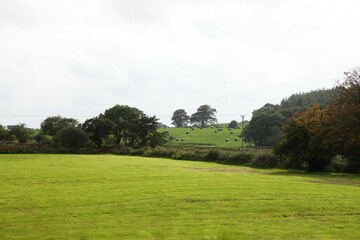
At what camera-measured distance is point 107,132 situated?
65.7 metres

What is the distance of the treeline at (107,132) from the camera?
199ft

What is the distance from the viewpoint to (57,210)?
1162 centimetres

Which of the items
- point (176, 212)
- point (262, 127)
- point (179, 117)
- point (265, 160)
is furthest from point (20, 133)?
point (179, 117)

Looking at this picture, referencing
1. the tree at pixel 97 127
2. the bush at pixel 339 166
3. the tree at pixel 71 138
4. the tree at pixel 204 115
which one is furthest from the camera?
the tree at pixel 204 115

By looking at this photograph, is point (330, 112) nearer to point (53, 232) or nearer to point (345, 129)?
point (345, 129)

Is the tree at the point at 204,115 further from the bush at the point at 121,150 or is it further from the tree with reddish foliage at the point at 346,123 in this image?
the tree with reddish foliage at the point at 346,123

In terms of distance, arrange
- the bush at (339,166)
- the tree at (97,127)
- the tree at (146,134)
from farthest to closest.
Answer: the tree at (146,134), the tree at (97,127), the bush at (339,166)

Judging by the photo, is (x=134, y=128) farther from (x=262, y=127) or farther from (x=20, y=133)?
(x=262, y=127)

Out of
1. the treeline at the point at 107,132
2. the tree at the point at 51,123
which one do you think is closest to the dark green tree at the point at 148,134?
the treeline at the point at 107,132

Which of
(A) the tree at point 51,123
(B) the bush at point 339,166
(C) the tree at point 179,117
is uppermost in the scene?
(C) the tree at point 179,117

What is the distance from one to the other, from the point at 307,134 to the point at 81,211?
1091 inches

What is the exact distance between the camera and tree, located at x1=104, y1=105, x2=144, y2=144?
68.9 meters

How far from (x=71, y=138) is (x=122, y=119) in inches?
616

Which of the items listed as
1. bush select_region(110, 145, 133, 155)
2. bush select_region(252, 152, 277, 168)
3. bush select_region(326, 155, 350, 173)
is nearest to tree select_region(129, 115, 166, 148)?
bush select_region(110, 145, 133, 155)
